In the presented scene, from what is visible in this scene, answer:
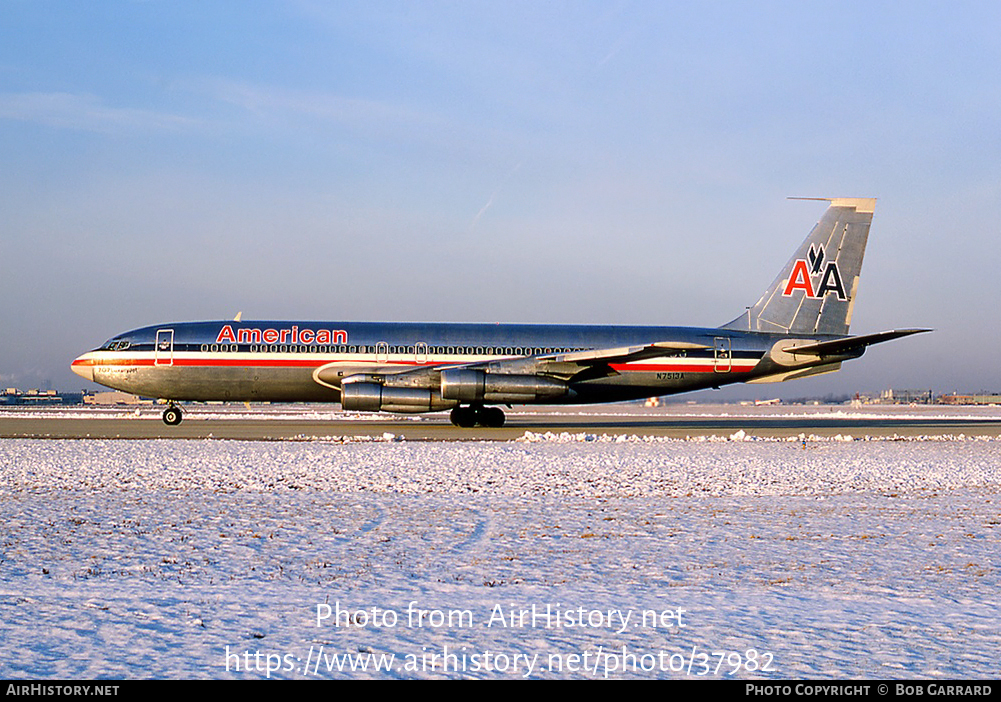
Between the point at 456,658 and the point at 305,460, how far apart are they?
11.2m

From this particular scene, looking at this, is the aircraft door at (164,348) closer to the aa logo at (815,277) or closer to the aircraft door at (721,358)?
the aircraft door at (721,358)

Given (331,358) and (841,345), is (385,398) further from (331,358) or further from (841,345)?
(841,345)

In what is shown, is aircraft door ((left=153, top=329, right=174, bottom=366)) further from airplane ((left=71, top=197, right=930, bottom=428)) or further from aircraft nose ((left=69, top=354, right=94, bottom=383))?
aircraft nose ((left=69, top=354, right=94, bottom=383))

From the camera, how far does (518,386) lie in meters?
25.5

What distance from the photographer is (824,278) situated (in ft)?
97.2

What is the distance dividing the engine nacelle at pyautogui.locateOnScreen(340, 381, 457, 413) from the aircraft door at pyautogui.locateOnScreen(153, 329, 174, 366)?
6.07m

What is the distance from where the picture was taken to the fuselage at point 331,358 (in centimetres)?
2630

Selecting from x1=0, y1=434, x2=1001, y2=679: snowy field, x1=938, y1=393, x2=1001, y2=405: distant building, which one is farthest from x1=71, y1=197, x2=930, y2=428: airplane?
x1=938, y1=393, x2=1001, y2=405: distant building

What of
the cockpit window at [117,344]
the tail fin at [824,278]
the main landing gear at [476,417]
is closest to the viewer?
the cockpit window at [117,344]

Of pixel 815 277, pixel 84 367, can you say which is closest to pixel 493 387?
pixel 815 277

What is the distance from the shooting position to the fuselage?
26297 millimetres

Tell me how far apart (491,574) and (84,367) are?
82.7 ft

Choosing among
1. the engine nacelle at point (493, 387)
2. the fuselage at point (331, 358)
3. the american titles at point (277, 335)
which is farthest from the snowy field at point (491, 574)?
the american titles at point (277, 335)

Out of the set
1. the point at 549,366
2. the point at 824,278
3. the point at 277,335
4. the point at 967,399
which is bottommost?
the point at 967,399
